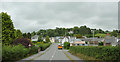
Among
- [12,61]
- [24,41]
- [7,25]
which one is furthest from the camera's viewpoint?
[7,25]

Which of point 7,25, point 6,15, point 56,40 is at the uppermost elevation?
point 6,15

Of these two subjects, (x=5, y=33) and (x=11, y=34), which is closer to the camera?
(x=5, y=33)

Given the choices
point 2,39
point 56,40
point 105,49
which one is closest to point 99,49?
point 105,49

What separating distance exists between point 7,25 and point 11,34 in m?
3.05

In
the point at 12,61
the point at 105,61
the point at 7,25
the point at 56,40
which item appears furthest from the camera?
the point at 56,40

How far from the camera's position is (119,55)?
1242 cm

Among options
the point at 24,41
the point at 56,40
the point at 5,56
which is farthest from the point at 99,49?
the point at 56,40

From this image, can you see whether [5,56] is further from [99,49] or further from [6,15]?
[6,15]

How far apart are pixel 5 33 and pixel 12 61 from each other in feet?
59.1

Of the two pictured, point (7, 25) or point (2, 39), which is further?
point (7, 25)

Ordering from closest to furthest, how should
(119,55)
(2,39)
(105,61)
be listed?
(119,55)
(105,61)
(2,39)

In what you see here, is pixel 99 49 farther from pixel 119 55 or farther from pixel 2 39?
pixel 2 39

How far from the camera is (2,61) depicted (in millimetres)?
15758

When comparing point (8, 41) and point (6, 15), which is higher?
point (6, 15)
